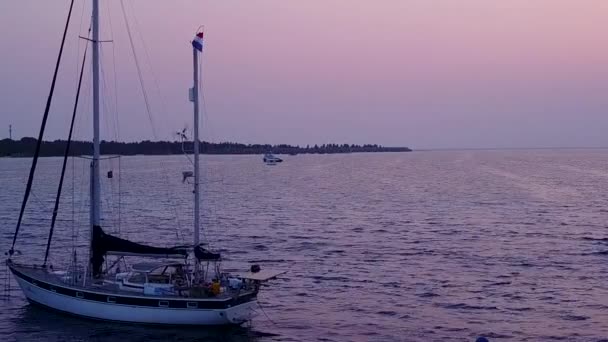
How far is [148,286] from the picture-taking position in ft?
81.5

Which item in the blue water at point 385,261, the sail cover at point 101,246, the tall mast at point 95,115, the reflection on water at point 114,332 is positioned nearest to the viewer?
the reflection on water at point 114,332

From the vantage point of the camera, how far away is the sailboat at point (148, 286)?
2462cm

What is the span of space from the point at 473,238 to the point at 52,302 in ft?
97.9

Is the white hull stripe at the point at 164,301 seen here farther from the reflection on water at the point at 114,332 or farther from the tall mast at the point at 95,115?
the tall mast at the point at 95,115

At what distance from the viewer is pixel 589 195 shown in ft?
279

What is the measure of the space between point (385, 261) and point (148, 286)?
17965mm

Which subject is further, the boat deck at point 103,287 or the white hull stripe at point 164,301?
the boat deck at point 103,287

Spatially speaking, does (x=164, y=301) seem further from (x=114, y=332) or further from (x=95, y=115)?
(x=95, y=115)

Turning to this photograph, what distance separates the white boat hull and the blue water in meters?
0.40

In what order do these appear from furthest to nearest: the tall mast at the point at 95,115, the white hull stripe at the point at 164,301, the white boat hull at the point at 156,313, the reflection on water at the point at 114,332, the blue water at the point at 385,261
A: the tall mast at the point at 95,115, the blue water at the point at 385,261, the reflection on water at the point at 114,332, the white boat hull at the point at 156,313, the white hull stripe at the point at 164,301

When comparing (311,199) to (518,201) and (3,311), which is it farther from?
(3,311)

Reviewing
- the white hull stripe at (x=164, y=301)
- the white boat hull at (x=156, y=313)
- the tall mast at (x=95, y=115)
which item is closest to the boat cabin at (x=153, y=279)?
the white hull stripe at (x=164, y=301)

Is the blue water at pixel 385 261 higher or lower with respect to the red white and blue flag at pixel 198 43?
lower

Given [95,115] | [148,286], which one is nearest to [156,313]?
[148,286]
